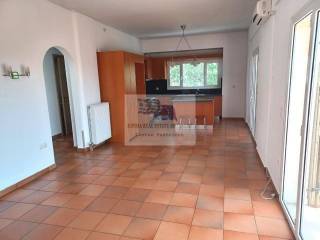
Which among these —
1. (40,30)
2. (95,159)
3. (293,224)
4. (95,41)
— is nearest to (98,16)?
(95,41)

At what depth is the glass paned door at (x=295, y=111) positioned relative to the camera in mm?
2205

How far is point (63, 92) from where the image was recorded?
19.2 ft

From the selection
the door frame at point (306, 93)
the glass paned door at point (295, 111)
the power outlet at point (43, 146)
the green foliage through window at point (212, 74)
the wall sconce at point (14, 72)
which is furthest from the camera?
the green foliage through window at point (212, 74)

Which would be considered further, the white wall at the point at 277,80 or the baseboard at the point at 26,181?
the baseboard at the point at 26,181

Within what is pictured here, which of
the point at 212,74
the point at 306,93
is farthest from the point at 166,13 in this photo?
the point at 212,74

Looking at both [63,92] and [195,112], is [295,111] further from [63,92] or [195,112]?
[63,92]

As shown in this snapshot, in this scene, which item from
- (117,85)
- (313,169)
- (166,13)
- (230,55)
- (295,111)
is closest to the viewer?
(313,169)

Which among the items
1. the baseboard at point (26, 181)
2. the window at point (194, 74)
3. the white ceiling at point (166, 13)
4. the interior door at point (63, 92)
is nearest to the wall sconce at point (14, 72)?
the white ceiling at point (166, 13)

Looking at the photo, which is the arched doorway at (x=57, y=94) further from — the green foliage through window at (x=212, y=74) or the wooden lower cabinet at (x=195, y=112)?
the green foliage through window at (x=212, y=74)

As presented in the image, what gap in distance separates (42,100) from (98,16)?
7.05ft

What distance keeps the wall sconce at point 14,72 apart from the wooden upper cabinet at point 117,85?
198 centimetres

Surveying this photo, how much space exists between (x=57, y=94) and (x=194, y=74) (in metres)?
5.04

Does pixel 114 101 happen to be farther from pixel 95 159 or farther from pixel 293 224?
pixel 293 224

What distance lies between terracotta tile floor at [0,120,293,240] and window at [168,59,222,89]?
4634 mm
